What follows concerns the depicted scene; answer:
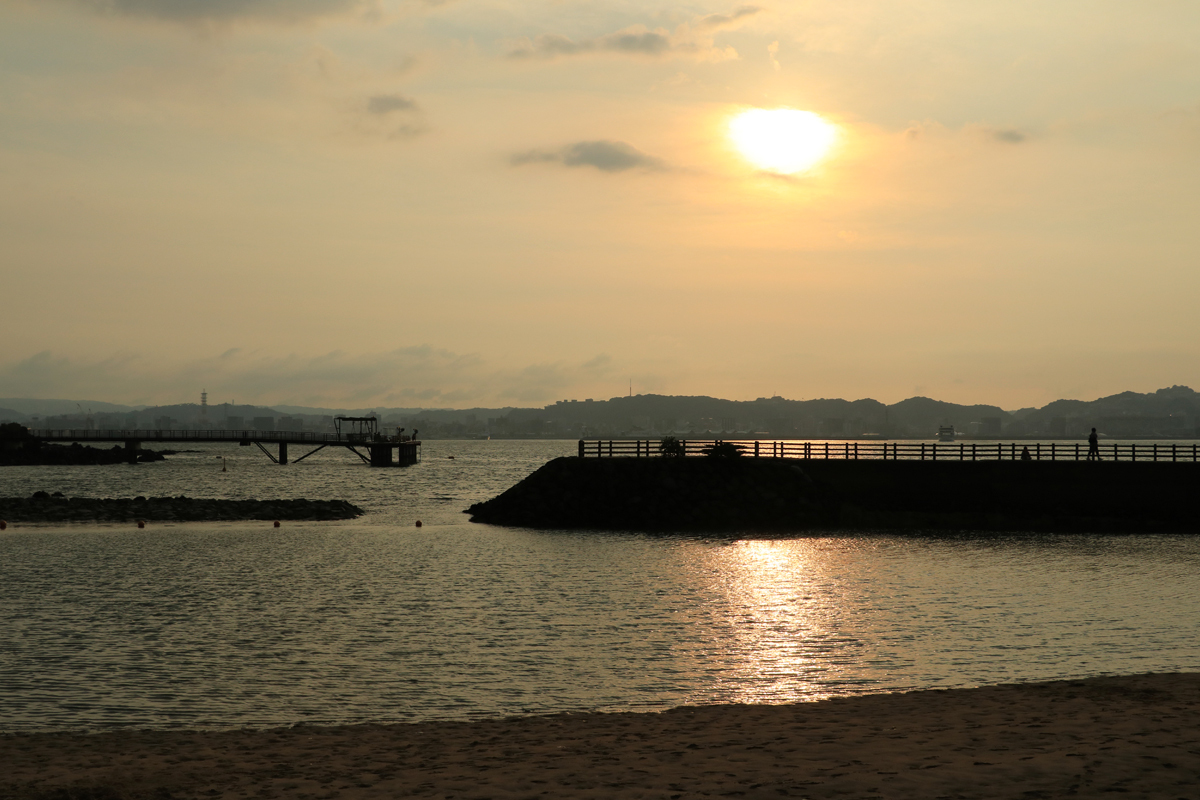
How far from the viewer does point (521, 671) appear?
20984 millimetres

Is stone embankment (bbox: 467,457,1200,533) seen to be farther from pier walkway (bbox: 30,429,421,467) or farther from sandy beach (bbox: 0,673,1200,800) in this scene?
pier walkway (bbox: 30,429,421,467)

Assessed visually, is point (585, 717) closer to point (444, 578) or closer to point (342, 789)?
point (342, 789)

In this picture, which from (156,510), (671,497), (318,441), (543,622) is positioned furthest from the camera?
(318,441)

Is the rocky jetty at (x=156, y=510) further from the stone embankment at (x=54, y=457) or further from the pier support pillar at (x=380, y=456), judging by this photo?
the stone embankment at (x=54, y=457)

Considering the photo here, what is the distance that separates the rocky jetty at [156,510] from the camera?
60625 millimetres

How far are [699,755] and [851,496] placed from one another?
155 feet

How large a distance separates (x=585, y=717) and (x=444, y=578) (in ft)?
67.9

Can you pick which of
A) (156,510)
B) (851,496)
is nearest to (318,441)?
(156,510)

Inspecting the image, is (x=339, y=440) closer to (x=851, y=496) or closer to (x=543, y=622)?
(x=851, y=496)

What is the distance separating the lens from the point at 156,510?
62.8 m

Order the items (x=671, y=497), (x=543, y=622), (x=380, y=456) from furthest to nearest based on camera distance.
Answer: (x=380, y=456)
(x=671, y=497)
(x=543, y=622)

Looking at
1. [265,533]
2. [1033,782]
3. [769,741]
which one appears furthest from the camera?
[265,533]

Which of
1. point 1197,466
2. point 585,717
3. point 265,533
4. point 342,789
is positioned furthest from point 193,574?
point 1197,466

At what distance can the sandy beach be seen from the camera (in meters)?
11.8
